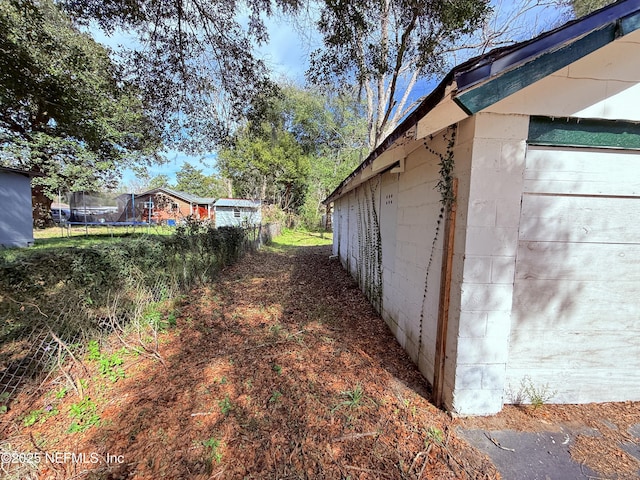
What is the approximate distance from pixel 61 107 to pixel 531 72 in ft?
42.3

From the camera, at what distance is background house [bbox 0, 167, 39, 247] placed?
37.2 feet

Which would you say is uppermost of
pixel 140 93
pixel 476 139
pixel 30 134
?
pixel 30 134

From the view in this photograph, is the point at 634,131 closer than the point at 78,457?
No

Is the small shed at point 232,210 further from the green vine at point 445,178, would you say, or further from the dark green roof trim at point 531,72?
the dark green roof trim at point 531,72

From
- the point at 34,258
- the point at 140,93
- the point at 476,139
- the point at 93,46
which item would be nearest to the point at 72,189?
the point at 93,46

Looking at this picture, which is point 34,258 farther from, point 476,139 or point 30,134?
point 30,134

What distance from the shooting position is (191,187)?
45812mm

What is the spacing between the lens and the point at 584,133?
2.15m

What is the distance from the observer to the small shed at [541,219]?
1.90m

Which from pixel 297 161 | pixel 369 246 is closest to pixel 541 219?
pixel 369 246

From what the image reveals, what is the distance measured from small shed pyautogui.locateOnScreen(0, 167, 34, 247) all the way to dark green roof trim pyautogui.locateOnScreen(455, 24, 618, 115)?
1690cm

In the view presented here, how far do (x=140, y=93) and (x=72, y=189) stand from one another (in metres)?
19.4

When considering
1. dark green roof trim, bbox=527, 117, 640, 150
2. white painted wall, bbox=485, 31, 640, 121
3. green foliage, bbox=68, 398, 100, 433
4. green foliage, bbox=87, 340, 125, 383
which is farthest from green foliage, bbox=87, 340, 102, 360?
→ dark green roof trim, bbox=527, 117, 640, 150

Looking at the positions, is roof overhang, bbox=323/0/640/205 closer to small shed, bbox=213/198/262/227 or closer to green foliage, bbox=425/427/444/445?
green foliage, bbox=425/427/444/445
